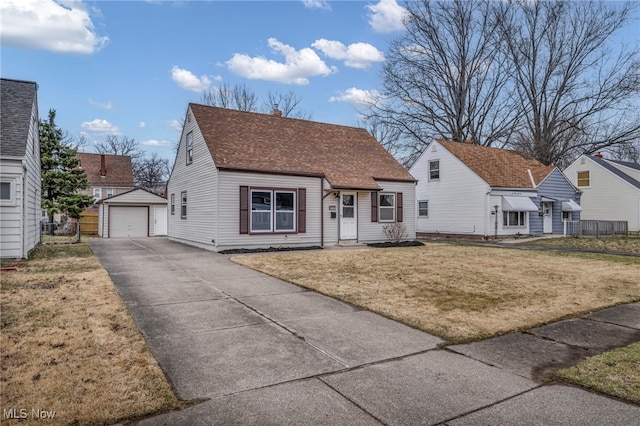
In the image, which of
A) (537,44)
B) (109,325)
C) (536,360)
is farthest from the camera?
(537,44)

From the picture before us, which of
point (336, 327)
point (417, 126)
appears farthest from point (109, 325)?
point (417, 126)

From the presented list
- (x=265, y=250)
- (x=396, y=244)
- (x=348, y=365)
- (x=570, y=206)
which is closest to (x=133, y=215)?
(x=265, y=250)

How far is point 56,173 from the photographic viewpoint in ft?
75.7

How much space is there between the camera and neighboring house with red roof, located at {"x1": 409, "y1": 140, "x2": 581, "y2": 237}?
2152 cm

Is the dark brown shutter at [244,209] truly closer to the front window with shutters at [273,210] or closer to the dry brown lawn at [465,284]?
the front window with shutters at [273,210]

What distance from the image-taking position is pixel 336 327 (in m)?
5.36

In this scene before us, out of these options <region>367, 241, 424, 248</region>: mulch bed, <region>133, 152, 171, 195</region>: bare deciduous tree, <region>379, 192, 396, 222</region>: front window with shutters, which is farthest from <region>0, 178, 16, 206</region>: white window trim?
<region>133, 152, 171, 195</region>: bare deciduous tree

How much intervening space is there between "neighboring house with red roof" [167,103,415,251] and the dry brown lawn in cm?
232

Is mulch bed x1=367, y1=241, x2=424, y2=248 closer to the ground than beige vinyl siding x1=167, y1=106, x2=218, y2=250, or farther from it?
closer to the ground

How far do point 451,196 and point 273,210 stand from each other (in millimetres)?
12439

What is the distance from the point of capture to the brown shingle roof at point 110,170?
1571 inches

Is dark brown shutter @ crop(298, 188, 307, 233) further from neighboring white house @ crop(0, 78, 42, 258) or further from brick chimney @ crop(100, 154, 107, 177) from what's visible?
brick chimney @ crop(100, 154, 107, 177)

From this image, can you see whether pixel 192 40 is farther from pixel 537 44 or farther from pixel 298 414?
pixel 537 44

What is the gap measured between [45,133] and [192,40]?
14736 mm
